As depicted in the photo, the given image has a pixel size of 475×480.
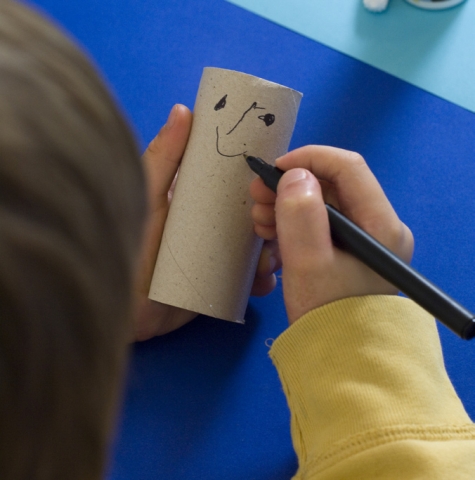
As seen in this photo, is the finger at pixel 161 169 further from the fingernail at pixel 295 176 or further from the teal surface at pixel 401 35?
the teal surface at pixel 401 35

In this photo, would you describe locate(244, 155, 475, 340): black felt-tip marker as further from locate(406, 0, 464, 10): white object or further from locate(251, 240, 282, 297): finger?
locate(406, 0, 464, 10): white object

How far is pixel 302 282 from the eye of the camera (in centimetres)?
44

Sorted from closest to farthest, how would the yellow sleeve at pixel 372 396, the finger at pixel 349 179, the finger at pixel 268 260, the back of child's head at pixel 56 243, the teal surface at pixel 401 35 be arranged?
the back of child's head at pixel 56 243 < the yellow sleeve at pixel 372 396 < the finger at pixel 349 179 < the finger at pixel 268 260 < the teal surface at pixel 401 35

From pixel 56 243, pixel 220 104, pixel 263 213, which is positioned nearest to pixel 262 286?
pixel 263 213

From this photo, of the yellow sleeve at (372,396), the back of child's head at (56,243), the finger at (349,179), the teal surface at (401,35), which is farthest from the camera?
the teal surface at (401,35)

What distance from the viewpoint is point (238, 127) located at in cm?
51

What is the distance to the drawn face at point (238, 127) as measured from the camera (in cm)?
51

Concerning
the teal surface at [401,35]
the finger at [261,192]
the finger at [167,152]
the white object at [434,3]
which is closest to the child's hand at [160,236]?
Result: the finger at [167,152]

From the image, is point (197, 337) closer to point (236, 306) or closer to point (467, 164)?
point (236, 306)

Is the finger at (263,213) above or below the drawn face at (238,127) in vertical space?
below

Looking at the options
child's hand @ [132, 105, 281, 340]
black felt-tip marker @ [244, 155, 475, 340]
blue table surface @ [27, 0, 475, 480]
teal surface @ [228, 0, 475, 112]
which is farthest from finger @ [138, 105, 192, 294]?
teal surface @ [228, 0, 475, 112]

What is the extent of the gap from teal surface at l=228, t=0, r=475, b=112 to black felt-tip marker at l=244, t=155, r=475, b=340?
428 millimetres

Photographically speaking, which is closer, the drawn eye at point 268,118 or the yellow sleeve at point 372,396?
the yellow sleeve at point 372,396

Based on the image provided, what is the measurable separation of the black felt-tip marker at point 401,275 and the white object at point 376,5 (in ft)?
1.63
